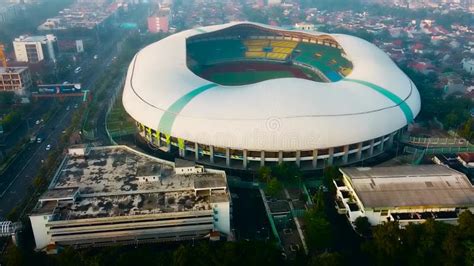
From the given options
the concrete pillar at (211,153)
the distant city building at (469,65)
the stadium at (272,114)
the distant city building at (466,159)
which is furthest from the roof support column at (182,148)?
the distant city building at (469,65)

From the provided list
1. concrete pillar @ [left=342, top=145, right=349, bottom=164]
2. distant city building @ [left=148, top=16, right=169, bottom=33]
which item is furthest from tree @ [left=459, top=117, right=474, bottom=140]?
distant city building @ [left=148, top=16, right=169, bottom=33]

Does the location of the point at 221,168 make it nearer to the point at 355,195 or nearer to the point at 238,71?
the point at 355,195

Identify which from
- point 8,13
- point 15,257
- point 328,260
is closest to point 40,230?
point 15,257

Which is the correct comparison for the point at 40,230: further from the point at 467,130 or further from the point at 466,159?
the point at 467,130

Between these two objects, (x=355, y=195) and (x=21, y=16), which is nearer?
(x=355, y=195)

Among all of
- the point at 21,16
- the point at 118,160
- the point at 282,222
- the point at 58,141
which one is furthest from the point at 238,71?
the point at 21,16

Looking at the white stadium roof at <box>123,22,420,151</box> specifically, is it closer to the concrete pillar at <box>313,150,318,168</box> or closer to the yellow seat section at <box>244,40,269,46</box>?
the concrete pillar at <box>313,150,318,168</box>

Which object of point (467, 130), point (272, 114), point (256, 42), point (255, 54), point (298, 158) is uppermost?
point (272, 114)
